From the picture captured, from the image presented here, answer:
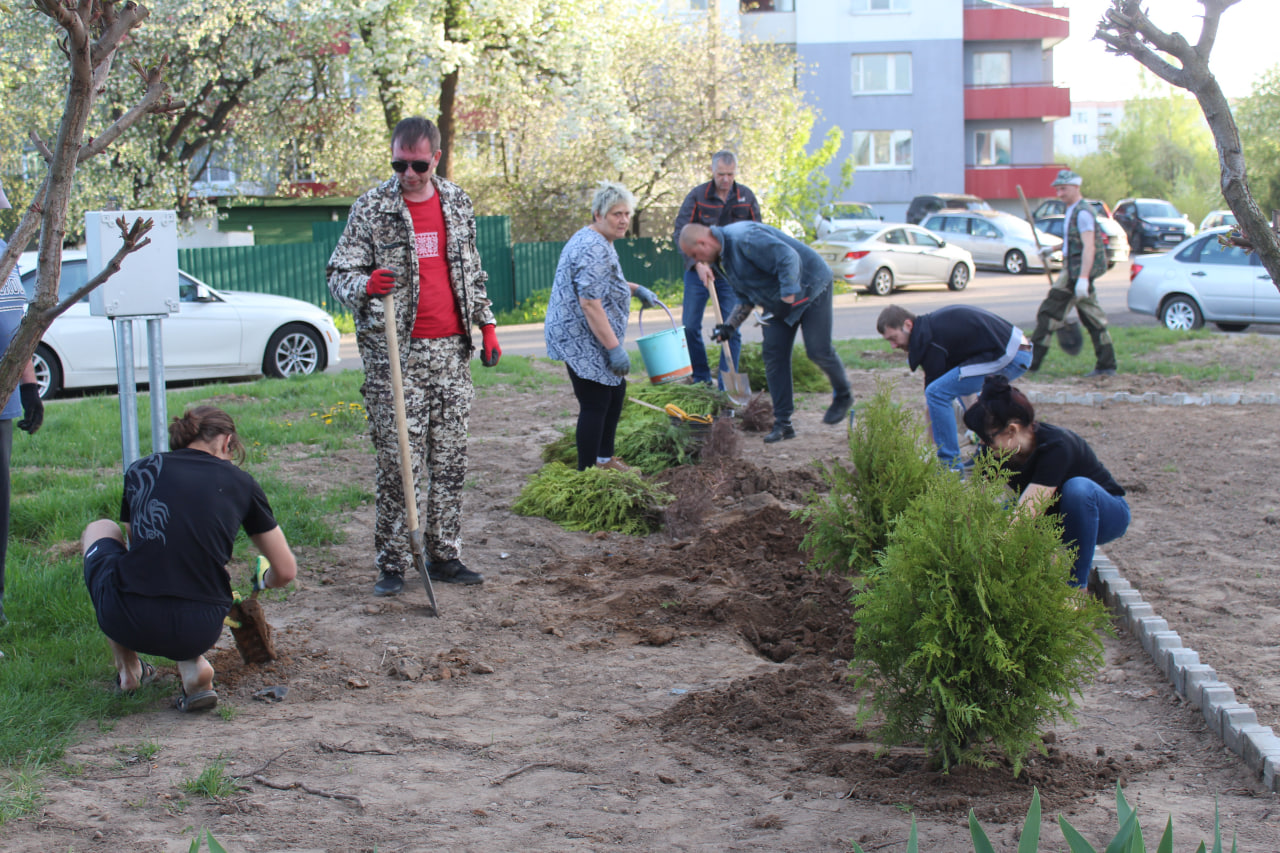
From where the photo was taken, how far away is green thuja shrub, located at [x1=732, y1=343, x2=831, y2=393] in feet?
33.2

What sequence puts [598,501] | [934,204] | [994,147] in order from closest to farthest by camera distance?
[598,501], [934,204], [994,147]

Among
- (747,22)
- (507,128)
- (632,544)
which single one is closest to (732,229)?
(632,544)

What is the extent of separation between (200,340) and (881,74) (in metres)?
33.7

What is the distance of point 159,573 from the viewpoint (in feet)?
12.3

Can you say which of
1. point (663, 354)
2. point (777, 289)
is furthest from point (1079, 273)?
point (663, 354)

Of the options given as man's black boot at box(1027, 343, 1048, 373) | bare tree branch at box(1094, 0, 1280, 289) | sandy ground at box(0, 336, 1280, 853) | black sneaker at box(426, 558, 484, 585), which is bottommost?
sandy ground at box(0, 336, 1280, 853)

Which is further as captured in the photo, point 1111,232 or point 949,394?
point 1111,232

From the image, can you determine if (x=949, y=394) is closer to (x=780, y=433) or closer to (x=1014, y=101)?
(x=780, y=433)

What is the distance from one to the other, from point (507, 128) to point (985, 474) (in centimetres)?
2003

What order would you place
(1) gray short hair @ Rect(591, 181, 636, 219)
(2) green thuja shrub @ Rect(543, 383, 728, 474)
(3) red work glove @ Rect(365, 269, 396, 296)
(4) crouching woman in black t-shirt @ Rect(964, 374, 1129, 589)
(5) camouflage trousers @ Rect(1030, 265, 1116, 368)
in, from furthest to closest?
(5) camouflage trousers @ Rect(1030, 265, 1116, 368)
(2) green thuja shrub @ Rect(543, 383, 728, 474)
(1) gray short hair @ Rect(591, 181, 636, 219)
(3) red work glove @ Rect(365, 269, 396, 296)
(4) crouching woman in black t-shirt @ Rect(964, 374, 1129, 589)

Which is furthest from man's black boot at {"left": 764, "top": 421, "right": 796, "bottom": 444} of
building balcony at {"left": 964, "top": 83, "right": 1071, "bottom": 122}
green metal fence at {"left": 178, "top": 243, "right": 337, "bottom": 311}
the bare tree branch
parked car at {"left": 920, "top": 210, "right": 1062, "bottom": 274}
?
building balcony at {"left": 964, "top": 83, "right": 1071, "bottom": 122}

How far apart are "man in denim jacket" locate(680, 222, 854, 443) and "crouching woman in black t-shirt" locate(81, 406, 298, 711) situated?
444cm

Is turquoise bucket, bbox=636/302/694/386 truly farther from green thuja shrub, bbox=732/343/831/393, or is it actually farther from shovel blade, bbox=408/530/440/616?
shovel blade, bbox=408/530/440/616

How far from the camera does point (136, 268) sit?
4871mm
